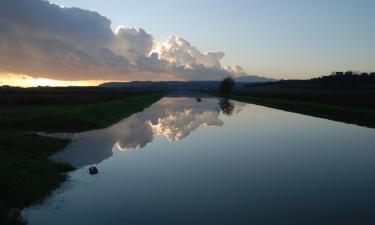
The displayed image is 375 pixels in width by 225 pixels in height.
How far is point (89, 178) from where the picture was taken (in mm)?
15211

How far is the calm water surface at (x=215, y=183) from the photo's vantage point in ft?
35.9

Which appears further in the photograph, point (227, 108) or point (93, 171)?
point (227, 108)

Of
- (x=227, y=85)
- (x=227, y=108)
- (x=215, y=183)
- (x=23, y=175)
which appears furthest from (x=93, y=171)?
(x=227, y=85)

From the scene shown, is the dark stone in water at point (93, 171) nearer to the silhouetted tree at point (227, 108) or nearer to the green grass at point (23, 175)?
the green grass at point (23, 175)

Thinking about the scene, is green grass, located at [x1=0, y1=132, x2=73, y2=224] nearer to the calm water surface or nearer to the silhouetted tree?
the calm water surface

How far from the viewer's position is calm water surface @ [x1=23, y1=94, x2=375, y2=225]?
10.9 metres

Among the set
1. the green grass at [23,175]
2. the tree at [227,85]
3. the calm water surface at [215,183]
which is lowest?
the tree at [227,85]

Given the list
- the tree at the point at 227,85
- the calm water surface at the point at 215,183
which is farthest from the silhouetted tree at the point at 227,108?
the tree at the point at 227,85

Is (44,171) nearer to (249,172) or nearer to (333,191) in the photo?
(249,172)

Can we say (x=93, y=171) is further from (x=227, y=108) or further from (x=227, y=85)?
(x=227, y=85)

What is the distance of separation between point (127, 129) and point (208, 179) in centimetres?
1878

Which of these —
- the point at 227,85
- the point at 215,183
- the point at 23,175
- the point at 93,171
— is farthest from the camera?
the point at 227,85

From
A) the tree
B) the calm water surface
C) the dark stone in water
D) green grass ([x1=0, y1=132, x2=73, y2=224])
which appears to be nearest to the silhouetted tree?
the calm water surface

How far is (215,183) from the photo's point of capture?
14.6 meters
